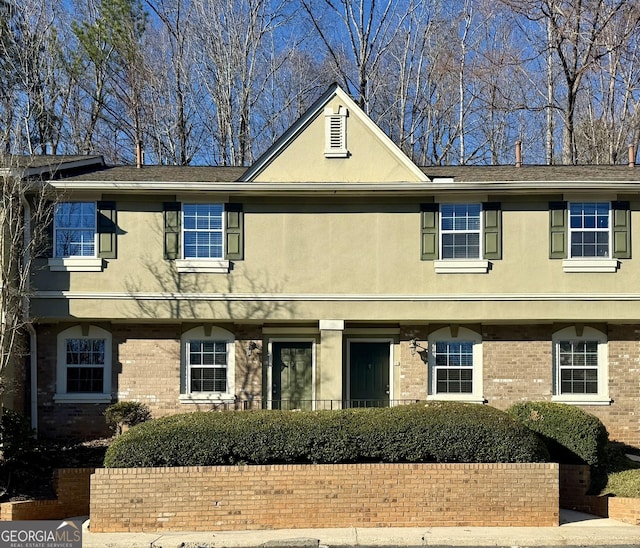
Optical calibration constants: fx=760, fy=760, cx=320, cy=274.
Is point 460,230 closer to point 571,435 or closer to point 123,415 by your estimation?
point 571,435

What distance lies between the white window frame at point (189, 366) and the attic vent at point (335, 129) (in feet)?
16.3

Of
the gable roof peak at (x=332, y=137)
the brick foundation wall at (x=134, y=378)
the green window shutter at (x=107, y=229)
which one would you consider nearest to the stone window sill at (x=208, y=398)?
the brick foundation wall at (x=134, y=378)

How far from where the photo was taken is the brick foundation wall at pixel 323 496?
12.1 m

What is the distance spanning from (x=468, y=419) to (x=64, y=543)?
6.70 m

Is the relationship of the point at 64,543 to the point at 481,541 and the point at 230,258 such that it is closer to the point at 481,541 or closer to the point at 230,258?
the point at 481,541

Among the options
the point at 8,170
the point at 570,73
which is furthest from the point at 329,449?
the point at 570,73

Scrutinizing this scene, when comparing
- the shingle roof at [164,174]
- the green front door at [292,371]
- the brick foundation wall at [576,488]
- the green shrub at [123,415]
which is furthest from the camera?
the green front door at [292,371]

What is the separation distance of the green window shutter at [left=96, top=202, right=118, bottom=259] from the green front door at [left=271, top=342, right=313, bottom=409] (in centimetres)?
444

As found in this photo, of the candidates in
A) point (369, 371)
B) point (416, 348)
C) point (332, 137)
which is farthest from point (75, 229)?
point (416, 348)

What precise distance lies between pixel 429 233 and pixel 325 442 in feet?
21.1

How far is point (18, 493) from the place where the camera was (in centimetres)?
1352

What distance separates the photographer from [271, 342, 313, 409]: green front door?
18.3 metres

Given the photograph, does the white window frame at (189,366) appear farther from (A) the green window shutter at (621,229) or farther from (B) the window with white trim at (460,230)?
(A) the green window shutter at (621,229)

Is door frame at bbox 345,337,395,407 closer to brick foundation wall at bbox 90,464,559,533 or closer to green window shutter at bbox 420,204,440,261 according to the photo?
green window shutter at bbox 420,204,440,261
